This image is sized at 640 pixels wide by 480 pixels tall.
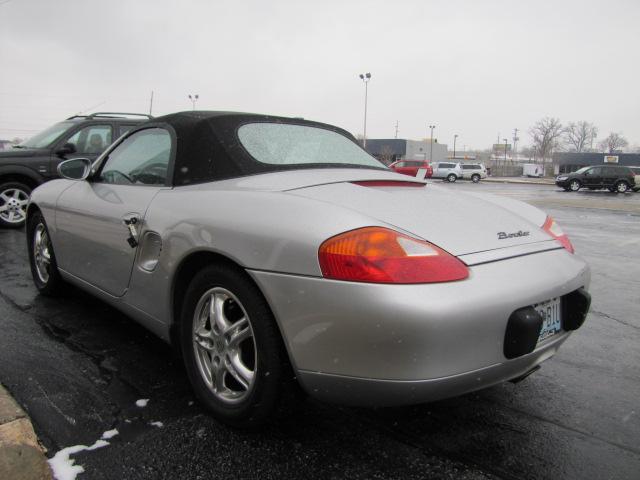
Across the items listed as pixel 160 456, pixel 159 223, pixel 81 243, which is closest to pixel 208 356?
pixel 160 456

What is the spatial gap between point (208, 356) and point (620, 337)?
2.98 m

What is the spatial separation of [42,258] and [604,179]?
3311 cm

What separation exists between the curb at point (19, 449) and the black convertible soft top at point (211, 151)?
1.27 meters

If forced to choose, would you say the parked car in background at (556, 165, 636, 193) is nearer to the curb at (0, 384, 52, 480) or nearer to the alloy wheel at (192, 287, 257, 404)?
the alloy wheel at (192, 287, 257, 404)

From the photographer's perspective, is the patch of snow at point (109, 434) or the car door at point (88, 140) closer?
the patch of snow at point (109, 434)

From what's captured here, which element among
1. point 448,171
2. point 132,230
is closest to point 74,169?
point 132,230

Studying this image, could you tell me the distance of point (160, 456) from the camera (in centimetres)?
197

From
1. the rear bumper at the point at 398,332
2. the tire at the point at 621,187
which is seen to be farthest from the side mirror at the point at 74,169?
the tire at the point at 621,187

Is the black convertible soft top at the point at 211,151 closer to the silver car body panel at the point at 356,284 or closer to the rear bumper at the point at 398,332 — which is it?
the silver car body panel at the point at 356,284

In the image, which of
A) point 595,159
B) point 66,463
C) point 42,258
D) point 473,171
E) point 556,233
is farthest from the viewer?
point 595,159

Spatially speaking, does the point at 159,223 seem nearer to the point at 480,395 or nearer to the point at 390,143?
the point at 480,395

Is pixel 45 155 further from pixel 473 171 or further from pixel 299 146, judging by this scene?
pixel 473 171

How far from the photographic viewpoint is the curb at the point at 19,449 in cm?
180

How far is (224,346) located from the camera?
214 centimetres
